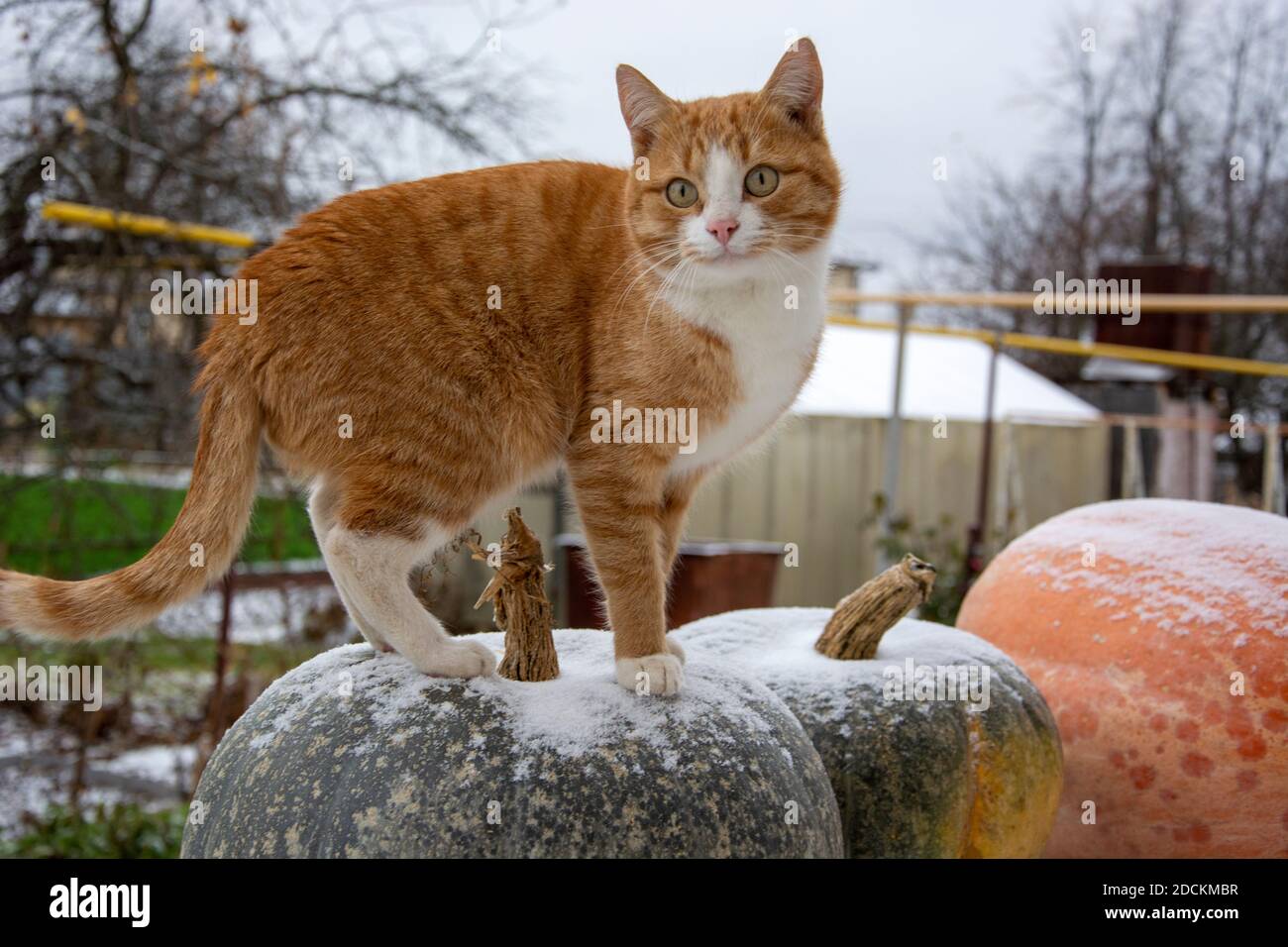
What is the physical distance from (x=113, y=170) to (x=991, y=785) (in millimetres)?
3778

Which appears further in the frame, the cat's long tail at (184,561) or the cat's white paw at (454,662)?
the cat's white paw at (454,662)

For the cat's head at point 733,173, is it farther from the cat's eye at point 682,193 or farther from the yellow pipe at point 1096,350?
the yellow pipe at point 1096,350

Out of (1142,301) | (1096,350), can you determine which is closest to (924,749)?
(1142,301)

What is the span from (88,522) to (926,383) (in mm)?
5836

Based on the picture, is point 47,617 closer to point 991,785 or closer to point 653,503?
point 653,503

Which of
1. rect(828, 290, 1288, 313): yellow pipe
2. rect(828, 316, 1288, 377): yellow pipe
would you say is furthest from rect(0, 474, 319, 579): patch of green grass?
rect(828, 316, 1288, 377): yellow pipe

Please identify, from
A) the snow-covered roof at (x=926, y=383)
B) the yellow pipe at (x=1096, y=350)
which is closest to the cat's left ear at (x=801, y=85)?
the yellow pipe at (x=1096, y=350)

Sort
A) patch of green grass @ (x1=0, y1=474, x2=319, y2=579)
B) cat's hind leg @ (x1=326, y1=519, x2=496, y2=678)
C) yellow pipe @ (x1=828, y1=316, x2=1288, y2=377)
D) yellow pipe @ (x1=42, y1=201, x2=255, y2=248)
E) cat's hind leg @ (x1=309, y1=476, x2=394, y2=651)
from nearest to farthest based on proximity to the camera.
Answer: cat's hind leg @ (x1=326, y1=519, x2=496, y2=678) < cat's hind leg @ (x1=309, y1=476, x2=394, y2=651) < yellow pipe @ (x1=42, y1=201, x2=255, y2=248) < patch of green grass @ (x1=0, y1=474, x2=319, y2=579) < yellow pipe @ (x1=828, y1=316, x2=1288, y2=377)

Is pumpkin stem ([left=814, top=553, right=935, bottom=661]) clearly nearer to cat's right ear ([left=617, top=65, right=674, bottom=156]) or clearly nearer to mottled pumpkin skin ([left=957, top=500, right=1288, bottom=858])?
mottled pumpkin skin ([left=957, top=500, right=1288, bottom=858])

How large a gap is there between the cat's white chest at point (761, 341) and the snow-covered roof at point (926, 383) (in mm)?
5129

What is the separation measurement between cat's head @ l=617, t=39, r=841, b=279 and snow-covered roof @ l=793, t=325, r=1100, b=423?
17.1 ft

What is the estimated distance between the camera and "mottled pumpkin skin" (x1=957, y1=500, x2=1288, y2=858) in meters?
2.36

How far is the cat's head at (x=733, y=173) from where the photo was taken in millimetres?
2033
